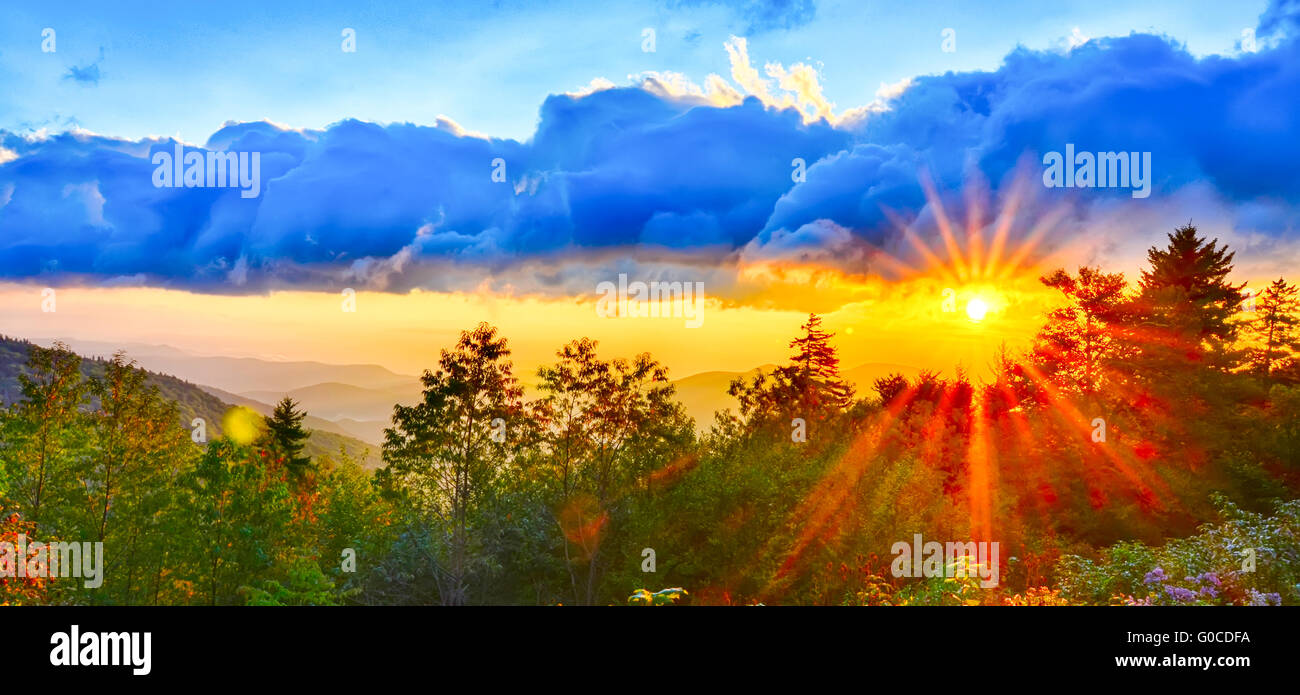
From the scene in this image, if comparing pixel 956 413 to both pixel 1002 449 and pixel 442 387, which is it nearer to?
pixel 1002 449

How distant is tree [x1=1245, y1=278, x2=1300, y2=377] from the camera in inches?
1720

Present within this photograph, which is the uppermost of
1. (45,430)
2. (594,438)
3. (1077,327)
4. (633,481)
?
(1077,327)

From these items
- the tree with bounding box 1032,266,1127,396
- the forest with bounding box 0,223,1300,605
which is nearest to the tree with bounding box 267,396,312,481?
the forest with bounding box 0,223,1300,605

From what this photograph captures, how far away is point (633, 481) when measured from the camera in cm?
4138

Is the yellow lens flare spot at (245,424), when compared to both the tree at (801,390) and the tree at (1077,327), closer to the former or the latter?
the tree at (801,390)

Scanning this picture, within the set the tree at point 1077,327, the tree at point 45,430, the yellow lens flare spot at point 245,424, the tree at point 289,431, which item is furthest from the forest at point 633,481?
the yellow lens flare spot at point 245,424

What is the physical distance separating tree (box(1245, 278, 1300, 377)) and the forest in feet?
2.15

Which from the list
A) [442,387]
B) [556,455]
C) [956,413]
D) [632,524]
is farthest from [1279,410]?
[442,387]

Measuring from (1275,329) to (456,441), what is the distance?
58.7 meters

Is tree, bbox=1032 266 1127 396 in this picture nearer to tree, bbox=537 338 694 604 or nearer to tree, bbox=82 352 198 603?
tree, bbox=537 338 694 604

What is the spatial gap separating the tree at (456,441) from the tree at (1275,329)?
141ft

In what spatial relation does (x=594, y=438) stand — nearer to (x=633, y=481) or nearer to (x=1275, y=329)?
(x=633, y=481)

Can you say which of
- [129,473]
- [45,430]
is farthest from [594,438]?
[45,430]
